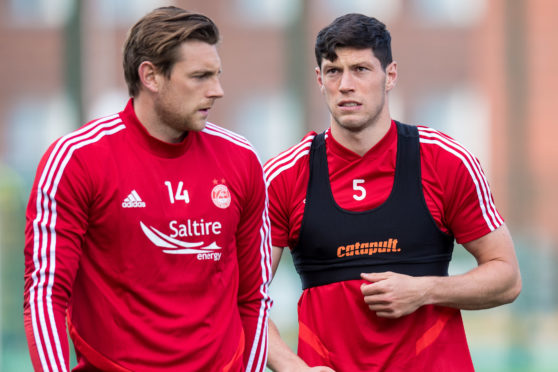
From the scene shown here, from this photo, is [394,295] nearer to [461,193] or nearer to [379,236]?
[379,236]

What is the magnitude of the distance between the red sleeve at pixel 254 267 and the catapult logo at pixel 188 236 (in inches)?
6.9

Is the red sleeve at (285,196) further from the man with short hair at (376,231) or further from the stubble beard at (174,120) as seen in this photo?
the stubble beard at (174,120)

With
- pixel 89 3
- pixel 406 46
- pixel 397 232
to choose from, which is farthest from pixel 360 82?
pixel 406 46

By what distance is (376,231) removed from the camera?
3199mm

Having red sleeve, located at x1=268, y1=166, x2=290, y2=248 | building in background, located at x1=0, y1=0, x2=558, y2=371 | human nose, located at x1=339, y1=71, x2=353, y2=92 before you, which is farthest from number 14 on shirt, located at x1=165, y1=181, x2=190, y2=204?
building in background, located at x1=0, y1=0, x2=558, y2=371

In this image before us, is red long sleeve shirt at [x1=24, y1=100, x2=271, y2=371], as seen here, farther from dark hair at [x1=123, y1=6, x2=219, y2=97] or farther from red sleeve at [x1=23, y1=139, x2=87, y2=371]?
dark hair at [x1=123, y1=6, x2=219, y2=97]

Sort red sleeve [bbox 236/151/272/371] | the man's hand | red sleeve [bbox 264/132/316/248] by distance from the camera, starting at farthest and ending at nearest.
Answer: red sleeve [bbox 264/132/316/248], the man's hand, red sleeve [bbox 236/151/272/371]

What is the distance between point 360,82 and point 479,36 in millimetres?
6133

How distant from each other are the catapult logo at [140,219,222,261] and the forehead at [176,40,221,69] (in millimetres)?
436

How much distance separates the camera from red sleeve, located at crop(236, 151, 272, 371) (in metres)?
2.93

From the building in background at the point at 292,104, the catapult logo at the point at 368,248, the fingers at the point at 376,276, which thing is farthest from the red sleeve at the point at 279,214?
the building in background at the point at 292,104

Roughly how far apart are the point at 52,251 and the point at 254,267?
2.21 ft

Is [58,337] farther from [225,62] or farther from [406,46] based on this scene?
[406,46]

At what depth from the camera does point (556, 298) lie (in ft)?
25.6
